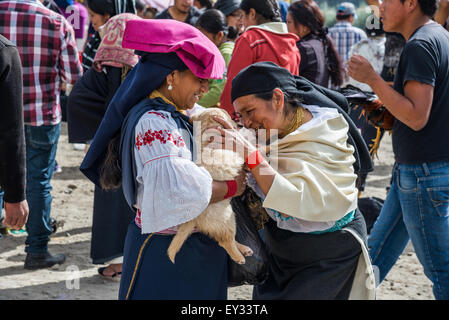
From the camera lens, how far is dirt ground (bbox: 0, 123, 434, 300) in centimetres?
438

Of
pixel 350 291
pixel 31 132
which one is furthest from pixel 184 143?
pixel 31 132

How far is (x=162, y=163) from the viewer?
7.23ft

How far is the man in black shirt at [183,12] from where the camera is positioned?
7.57 metres

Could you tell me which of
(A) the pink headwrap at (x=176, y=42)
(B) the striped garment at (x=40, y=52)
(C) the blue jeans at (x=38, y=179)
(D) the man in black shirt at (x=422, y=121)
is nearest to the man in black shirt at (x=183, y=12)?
(B) the striped garment at (x=40, y=52)

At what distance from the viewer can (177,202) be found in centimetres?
221

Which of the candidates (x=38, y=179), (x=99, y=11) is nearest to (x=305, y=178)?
(x=38, y=179)

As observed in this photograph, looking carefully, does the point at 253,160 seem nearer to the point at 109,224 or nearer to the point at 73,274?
the point at 109,224

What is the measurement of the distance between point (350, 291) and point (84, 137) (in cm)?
205

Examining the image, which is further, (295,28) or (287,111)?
(295,28)

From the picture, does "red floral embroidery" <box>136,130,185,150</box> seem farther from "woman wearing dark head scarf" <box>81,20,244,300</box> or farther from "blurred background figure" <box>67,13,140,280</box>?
"blurred background figure" <box>67,13,140,280</box>

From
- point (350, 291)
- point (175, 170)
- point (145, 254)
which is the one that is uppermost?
point (175, 170)

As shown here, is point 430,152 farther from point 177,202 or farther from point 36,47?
point 36,47

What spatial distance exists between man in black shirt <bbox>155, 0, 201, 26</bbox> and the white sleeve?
18.2 feet

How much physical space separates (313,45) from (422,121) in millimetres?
2187
